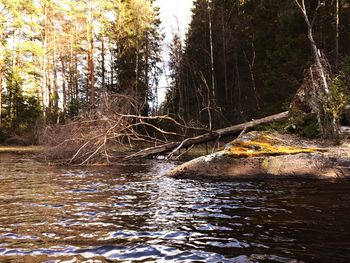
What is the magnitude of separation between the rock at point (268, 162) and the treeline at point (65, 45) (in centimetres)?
2073

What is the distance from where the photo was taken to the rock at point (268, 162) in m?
9.12

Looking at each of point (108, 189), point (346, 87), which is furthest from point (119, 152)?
point (346, 87)

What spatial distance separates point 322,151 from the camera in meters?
9.46

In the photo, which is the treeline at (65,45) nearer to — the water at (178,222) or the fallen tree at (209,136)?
the fallen tree at (209,136)

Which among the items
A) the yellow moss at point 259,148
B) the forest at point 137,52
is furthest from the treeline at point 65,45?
the yellow moss at point 259,148

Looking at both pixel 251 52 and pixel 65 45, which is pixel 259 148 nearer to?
pixel 251 52

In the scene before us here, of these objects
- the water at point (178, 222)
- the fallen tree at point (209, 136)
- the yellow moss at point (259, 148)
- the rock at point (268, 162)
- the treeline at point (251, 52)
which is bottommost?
the water at point (178, 222)

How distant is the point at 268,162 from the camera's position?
31.4 feet

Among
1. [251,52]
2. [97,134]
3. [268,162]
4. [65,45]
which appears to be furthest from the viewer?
[65,45]

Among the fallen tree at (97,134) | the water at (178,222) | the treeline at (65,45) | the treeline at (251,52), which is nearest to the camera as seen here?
the water at (178,222)

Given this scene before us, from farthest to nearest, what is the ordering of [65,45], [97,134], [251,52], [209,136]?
[65,45]
[251,52]
[209,136]
[97,134]

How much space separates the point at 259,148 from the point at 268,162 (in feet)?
2.26

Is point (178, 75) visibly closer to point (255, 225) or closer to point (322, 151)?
point (322, 151)

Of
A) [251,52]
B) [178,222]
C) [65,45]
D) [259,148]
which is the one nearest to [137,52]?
[65,45]
